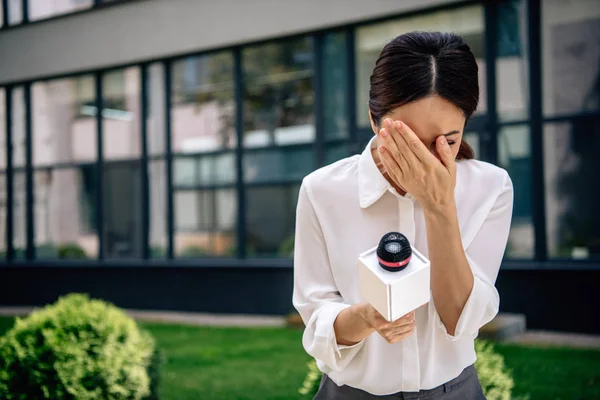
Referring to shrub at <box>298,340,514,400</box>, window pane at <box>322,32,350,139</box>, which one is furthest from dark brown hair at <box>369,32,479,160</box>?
window pane at <box>322,32,350,139</box>

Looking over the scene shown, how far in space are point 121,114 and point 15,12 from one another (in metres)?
3.81

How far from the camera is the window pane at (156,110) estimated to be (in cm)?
1247

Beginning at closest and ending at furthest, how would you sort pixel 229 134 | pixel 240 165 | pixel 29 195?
pixel 240 165
pixel 229 134
pixel 29 195

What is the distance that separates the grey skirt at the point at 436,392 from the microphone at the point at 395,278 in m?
0.32

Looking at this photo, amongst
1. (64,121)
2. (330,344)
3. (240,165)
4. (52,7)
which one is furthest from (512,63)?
(52,7)

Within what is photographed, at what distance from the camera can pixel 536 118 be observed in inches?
360

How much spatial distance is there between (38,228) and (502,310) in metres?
9.58

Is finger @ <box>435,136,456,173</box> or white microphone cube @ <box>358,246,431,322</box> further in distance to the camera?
finger @ <box>435,136,456,173</box>

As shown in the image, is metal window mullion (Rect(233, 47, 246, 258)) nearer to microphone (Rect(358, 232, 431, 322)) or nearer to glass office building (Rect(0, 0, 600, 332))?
glass office building (Rect(0, 0, 600, 332))

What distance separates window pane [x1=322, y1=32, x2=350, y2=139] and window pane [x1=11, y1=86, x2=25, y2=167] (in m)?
7.18

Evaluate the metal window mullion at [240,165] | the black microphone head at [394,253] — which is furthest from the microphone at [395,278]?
the metal window mullion at [240,165]

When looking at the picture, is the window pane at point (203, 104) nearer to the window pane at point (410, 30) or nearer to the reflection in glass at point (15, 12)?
the window pane at point (410, 30)

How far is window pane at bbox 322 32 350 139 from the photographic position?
34.9ft

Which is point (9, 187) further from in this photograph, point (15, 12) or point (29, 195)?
point (15, 12)
